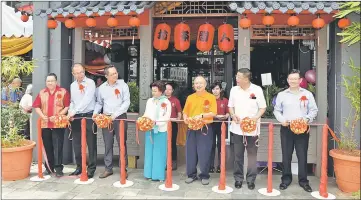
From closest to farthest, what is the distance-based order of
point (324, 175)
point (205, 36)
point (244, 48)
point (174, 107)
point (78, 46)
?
point (324, 175) → point (244, 48) → point (174, 107) → point (205, 36) → point (78, 46)

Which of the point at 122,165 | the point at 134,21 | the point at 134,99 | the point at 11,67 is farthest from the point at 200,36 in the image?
the point at 11,67

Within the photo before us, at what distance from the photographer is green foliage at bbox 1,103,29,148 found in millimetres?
5980

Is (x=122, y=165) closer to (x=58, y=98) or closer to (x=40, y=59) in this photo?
(x=58, y=98)

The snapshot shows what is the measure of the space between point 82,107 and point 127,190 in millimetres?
1611

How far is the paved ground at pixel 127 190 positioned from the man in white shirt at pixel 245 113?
0.30 m

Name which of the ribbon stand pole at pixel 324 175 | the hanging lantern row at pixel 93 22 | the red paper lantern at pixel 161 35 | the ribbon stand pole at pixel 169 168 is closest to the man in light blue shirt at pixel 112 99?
the hanging lantern row at pixel 93 22

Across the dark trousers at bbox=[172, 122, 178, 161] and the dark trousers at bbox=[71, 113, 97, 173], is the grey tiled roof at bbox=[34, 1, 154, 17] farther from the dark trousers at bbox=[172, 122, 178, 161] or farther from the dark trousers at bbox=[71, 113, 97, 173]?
the dark trousers at bbox=[172, 122, 178, 161]

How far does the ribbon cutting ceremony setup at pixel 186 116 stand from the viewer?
5371 millimetres

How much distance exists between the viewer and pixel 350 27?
570 cm

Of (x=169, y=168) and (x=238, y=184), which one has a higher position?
(x=169, y=168)

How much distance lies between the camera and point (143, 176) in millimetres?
6180

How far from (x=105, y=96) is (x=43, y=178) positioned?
5.86ft

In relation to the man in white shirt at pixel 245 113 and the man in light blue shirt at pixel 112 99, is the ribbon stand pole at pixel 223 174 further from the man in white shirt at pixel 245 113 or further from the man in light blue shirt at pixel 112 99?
the man in light blue shirt at pixel 112 99

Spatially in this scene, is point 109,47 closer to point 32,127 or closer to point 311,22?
point 32,127
